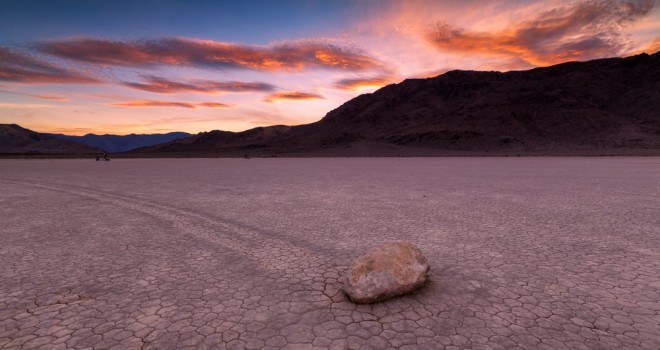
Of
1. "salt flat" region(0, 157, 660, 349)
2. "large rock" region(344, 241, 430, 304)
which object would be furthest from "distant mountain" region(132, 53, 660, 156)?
"large rock" region(344, 241, 430, 304)

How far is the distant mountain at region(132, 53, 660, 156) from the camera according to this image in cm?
7250

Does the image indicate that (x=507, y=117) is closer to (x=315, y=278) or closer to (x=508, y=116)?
(x=508, y=116)

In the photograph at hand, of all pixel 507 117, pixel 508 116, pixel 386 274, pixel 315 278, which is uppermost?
pixel 508 116

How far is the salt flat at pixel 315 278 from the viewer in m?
3.78

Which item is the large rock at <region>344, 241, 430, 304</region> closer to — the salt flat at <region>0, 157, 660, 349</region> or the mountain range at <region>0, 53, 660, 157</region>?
the salt flat at <region>0, 157, 660, 349</region>

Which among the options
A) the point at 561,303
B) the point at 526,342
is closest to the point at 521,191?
the point at 561,303

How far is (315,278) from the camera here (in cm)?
532

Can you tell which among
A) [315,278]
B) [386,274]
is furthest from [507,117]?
[386,274]

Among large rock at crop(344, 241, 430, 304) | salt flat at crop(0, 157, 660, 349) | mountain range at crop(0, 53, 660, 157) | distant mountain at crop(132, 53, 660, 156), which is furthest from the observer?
distant mountain at crop(132, 53, 660, 156)

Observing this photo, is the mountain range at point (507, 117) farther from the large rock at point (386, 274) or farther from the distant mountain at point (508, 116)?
the large rock at point (386, 274)

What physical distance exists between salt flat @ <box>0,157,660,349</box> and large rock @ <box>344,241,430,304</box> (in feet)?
0.55

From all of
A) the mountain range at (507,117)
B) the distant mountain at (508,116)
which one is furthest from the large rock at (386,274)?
the distant mountain at (508,116)

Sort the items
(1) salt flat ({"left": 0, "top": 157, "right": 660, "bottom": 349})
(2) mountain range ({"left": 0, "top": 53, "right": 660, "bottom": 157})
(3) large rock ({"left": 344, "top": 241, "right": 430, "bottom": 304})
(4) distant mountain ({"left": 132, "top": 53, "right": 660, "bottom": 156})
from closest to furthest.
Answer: (1) salt flat ({"left": 0, "top": 157, "right": 660, "bottom": 349}), (3) large rock ({"left": 344, "top": 241, "right": 430, "bottom": 304}), (2) mountain range ({"left": 0, "top": 53, "right": 660, "bottom": 157}), (4) distant mountain ({"left": 132, "top": 53, "right": 660, "bottom": 156})

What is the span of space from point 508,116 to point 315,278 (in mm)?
99346
